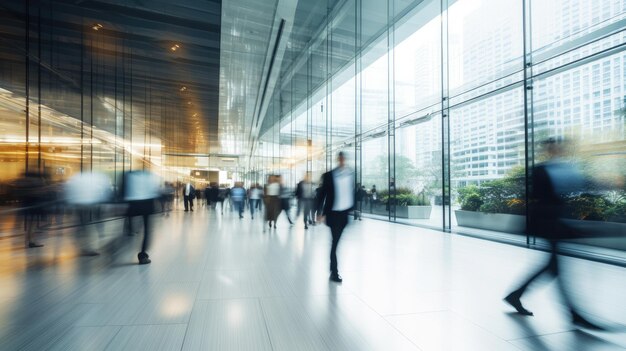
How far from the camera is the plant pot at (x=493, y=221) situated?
8.37 meters

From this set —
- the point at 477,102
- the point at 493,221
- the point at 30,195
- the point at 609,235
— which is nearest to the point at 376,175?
the point at 493,221

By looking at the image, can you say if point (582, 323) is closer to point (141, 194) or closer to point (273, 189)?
point (141, 194)

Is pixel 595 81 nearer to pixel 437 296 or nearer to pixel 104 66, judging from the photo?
pixel 437 296

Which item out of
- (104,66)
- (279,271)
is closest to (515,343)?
(279,271)

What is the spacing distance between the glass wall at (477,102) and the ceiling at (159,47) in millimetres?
2661

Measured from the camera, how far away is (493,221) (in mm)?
9156

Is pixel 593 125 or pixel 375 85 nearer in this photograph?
pixel 593 125

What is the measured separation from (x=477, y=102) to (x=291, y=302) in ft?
26.6

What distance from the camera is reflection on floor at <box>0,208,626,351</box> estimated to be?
2488mm

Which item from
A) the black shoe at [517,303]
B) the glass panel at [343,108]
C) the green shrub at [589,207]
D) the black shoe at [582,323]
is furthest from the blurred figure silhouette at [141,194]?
the glass panel at [343,108]

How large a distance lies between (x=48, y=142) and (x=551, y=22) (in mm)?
18651

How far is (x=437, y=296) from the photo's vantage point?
11.5 ft

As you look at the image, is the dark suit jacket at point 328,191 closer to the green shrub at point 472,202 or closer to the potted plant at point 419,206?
the green shrub at point 472,202

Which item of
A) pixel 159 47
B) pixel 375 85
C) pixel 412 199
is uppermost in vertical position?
pixel 159 47
